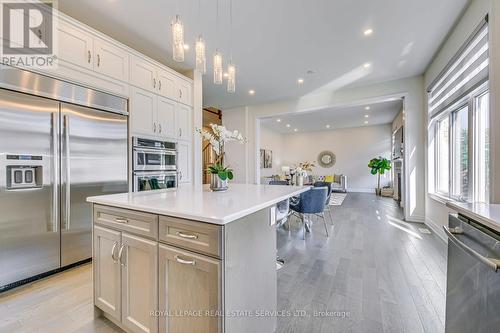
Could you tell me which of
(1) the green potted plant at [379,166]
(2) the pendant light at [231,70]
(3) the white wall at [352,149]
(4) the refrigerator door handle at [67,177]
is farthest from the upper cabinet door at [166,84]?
(3) the white wall at [352,149]

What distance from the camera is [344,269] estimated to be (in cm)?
235

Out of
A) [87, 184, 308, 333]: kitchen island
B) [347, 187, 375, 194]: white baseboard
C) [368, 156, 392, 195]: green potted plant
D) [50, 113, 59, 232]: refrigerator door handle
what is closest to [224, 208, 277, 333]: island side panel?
[87, 184, 308, 333]: kitchen island

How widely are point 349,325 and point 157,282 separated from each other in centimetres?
139

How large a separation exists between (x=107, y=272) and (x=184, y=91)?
3.13 metres

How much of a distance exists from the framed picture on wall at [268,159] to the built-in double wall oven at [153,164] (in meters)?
6.79

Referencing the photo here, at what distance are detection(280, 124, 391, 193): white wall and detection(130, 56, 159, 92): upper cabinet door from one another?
9238mm

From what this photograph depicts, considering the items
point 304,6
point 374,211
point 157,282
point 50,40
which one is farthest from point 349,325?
point 374,211

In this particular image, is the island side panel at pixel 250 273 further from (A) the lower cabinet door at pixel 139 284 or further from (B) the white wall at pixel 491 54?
(B) the white wall at pixel 491 54

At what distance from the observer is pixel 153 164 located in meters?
3.17

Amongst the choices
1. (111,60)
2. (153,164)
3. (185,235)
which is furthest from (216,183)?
(111,60)

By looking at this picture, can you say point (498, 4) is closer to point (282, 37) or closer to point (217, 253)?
point (282, 37)

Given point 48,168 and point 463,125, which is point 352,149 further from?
point 48,168

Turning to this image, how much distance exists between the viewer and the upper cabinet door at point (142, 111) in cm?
292

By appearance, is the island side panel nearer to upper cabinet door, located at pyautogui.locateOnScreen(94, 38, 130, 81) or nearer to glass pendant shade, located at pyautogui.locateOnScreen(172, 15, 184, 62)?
glass pendant shade, located at pyautogui.locateOnScreen(172, 15, 184, 62)
